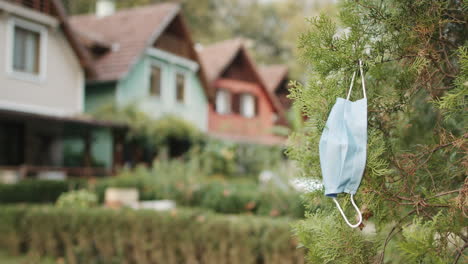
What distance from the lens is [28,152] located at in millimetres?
16516

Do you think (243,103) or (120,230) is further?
(243,103)

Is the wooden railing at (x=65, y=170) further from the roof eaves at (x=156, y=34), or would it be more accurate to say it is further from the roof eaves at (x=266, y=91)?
the roof eaves at (x=266, y=91)

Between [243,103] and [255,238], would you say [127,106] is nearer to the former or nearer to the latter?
[243,103]

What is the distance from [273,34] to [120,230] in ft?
133

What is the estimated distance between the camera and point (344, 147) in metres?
2.01

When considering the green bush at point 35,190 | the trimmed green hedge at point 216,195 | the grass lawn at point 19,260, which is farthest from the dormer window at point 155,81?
the grass lawn at point 19,260

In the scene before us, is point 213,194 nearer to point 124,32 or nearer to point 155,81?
point 155,81

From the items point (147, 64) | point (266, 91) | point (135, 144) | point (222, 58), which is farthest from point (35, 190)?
point (266, 91)

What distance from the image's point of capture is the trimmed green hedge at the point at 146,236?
6.86 m

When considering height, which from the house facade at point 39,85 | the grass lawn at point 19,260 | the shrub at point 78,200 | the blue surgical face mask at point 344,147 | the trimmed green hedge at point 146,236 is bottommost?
the grass lawn at point 19,260

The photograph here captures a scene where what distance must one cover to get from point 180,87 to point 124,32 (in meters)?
3.56

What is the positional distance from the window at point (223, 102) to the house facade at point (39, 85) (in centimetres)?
911

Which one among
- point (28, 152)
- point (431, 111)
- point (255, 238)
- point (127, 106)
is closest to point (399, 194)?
point (431, 111)

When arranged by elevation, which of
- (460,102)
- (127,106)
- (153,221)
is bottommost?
(153,221)
